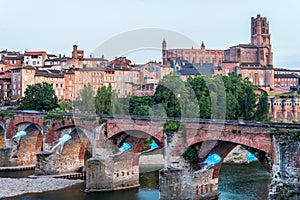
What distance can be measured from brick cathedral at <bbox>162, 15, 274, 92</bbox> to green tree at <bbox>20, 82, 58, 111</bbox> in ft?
161

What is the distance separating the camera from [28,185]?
40469 mm

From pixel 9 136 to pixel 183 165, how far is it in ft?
92.7

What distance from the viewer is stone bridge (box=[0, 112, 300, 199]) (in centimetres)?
2683

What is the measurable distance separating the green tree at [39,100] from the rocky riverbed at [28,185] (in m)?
31.1

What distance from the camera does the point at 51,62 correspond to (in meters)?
103

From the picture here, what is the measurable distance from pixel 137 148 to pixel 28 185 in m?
10.8

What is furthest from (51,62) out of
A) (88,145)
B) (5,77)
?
(88,145)

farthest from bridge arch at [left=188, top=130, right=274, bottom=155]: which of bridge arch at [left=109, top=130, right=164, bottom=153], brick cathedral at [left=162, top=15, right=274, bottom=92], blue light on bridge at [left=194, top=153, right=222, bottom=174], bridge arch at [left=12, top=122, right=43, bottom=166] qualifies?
brick cathedral at [left=162, top=15, right=274, bottom=92]

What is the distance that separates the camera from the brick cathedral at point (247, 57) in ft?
353

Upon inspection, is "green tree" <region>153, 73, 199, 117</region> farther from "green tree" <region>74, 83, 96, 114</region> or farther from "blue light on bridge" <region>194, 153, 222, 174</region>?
"blue light on bridge" <region>194, 153, 222, 174</region>


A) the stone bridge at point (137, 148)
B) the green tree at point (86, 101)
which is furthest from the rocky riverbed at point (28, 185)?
the green tree at point (86, 101)

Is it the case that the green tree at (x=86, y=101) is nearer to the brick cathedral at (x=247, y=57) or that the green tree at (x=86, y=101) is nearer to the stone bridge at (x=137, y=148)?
the stone bridge at (x=137, y=148)

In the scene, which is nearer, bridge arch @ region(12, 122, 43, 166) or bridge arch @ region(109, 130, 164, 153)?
bridge arch @ region(109, 130, 164, 153)

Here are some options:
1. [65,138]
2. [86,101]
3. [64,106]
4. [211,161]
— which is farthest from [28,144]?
[211,161]
